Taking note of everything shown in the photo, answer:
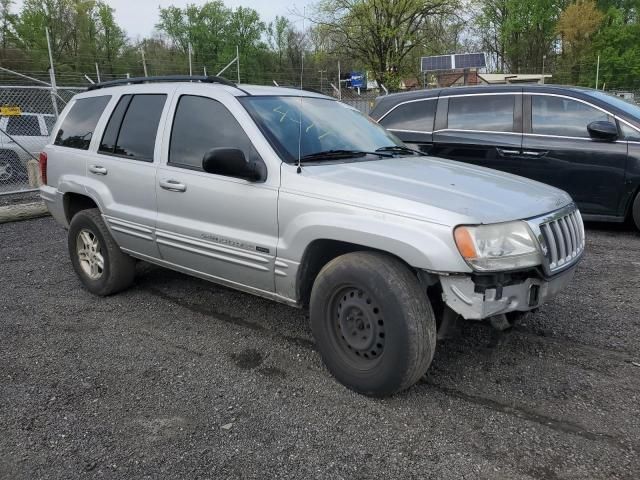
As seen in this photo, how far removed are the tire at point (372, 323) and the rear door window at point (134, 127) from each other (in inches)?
79.2

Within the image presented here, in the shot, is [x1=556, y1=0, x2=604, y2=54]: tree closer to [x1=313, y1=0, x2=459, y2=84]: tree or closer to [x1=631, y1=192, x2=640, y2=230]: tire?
[x1=313, y1=0, x2=459, y2=84]: tree

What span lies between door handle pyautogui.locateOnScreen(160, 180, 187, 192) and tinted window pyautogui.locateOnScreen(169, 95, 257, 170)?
14 cm

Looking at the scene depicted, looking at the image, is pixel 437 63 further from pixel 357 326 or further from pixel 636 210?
pixel 357 326

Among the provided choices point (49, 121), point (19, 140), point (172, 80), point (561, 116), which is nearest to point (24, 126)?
point (19, 140)

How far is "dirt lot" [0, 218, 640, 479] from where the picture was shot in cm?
265

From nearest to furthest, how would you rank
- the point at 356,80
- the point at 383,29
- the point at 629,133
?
1. the point at 629,133
2. the point at 356,80
3. the point at 383,29

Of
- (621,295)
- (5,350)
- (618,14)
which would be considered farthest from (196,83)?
(618,14)

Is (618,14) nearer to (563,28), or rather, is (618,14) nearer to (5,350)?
(563,28)

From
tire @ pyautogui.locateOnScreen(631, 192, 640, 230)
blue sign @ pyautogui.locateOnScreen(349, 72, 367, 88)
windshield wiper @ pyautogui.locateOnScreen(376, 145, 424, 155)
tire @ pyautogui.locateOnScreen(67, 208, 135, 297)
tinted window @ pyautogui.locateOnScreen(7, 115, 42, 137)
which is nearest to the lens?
windshield wiper @ pyautogui.locateOnScreen(376, 145, 424, 155)

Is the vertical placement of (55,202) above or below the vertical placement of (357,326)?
above

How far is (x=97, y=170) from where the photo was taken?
4777 millimetres

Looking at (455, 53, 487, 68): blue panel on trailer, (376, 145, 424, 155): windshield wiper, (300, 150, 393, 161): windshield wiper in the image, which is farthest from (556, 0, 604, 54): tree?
(300, 150, 393, 161): windshield wiper

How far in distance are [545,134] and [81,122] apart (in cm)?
534

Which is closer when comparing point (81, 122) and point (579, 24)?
point (81, 122)
